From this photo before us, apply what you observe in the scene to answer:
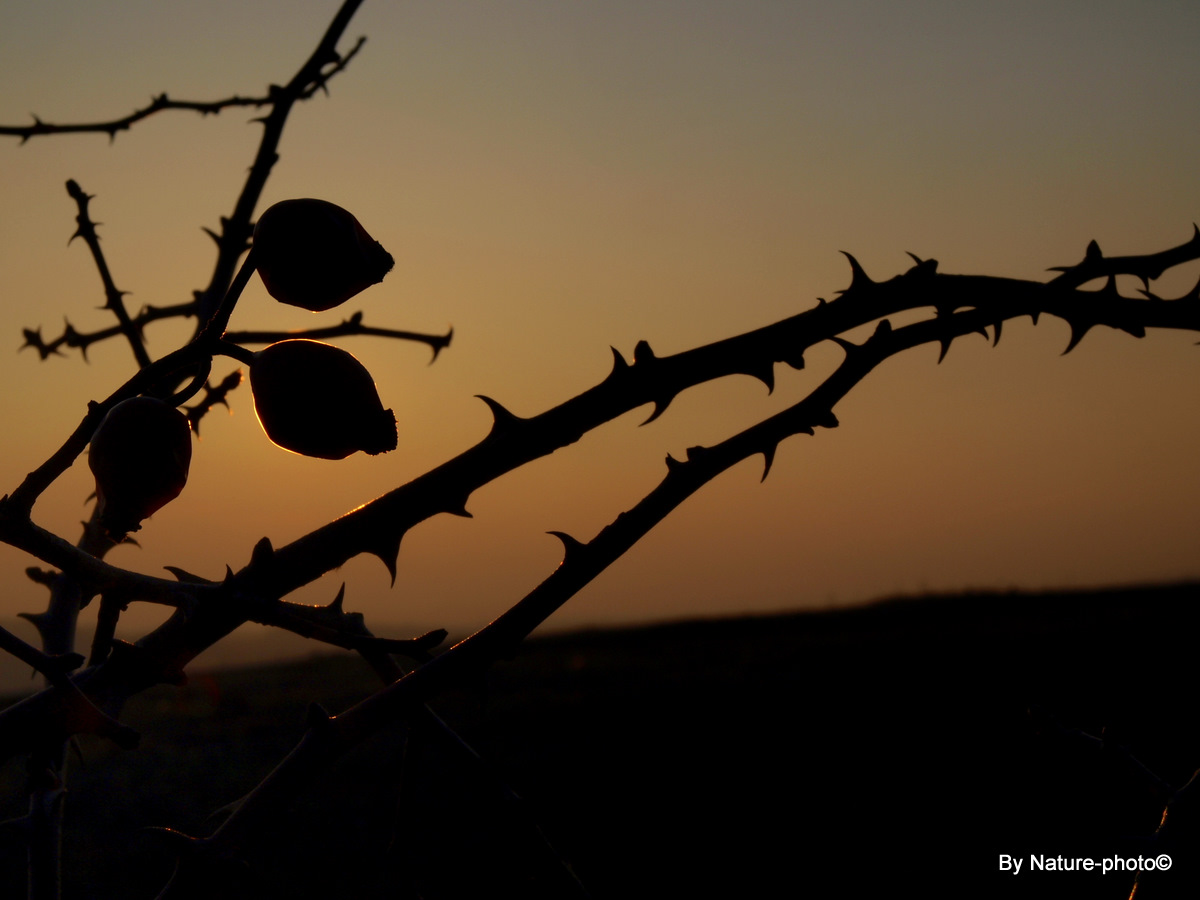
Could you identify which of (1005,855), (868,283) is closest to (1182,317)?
(868,283)

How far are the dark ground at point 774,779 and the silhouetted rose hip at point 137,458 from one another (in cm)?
149

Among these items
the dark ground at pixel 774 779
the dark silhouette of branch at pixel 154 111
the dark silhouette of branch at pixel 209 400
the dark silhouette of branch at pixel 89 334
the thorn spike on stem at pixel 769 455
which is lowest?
the dark ground at pixel 774 779

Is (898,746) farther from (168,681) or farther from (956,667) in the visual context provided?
(168,681)

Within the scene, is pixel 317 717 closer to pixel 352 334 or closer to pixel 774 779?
pixel 352 334

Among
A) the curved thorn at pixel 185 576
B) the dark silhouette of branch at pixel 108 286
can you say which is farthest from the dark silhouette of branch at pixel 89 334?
the curved thorn at pixel 185 576

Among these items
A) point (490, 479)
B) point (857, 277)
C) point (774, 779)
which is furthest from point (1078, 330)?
point (774, 779)

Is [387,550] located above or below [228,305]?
below

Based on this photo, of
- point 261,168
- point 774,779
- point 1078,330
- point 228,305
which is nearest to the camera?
point 228,305

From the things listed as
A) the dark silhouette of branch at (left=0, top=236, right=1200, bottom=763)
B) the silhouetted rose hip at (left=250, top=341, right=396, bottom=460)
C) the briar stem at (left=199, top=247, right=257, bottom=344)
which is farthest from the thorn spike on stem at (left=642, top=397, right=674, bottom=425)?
the briar stem at (left=199, top=247, right=257, bottom=344)

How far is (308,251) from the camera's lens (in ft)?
2.72

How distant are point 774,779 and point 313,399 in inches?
131

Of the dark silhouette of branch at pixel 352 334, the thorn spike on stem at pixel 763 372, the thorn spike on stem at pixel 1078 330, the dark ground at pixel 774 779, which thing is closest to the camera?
the thorn spike on stem at pixel 763 372

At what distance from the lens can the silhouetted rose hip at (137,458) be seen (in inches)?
31.7

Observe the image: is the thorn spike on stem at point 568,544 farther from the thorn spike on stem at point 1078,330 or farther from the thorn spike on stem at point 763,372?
the thorn spike on stem at point 1078,330
